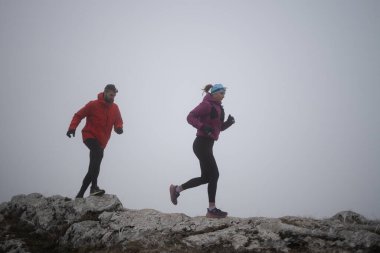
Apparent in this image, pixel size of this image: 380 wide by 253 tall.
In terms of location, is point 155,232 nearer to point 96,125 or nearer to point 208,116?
point 208,116

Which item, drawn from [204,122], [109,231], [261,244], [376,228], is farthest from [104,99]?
[376,228]

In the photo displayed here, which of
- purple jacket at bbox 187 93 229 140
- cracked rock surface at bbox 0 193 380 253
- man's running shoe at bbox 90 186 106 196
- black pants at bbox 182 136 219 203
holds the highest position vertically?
purple jacket at bbox 187 93 229 140

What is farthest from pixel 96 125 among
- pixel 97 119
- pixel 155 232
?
pixel 155 232

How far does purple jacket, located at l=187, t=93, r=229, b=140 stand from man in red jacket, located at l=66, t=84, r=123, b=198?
9.72 ft

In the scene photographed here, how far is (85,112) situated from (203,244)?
5.78 meters

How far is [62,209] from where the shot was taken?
754 centimetres

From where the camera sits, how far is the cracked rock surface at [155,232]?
5051 mm

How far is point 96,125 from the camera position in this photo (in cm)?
874

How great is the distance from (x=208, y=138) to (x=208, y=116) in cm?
62

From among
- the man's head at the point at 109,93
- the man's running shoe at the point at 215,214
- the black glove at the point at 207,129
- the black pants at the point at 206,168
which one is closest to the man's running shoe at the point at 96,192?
the black pants at the point at 206,168

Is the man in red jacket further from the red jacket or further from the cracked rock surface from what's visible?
the cracked rock surface

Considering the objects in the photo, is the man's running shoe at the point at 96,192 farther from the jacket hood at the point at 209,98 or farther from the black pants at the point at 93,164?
the jacket hood at the point at 209,98

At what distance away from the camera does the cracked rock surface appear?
5.05 m

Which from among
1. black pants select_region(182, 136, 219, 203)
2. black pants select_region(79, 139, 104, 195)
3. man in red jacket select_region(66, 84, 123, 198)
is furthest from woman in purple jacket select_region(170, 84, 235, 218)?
Answer: man in red jacket select_region(66, 84, 123, 198)
